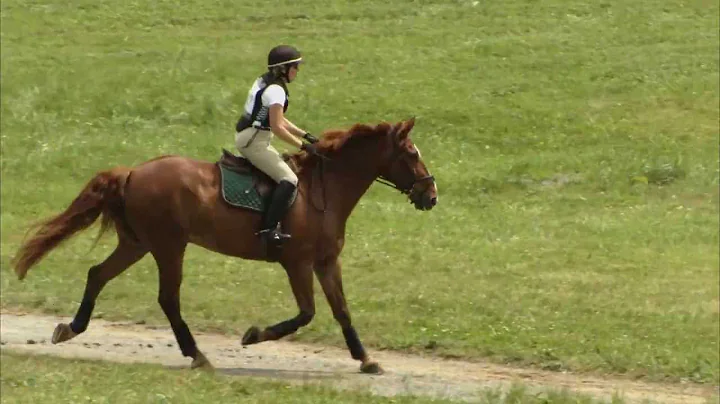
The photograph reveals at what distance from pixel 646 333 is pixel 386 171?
3.46m

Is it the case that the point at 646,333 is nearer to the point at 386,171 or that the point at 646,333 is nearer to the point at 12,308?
the point at 386,171

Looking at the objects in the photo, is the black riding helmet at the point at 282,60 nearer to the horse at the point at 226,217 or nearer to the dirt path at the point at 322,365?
the horse at the point at 226,217

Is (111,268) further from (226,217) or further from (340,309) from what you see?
(340,309)

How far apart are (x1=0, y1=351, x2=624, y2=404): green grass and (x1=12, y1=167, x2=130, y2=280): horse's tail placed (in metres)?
1.16

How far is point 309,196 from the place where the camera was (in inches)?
478

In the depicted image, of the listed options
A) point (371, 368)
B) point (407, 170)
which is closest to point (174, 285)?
point (371, 368)

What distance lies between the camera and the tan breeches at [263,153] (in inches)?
467

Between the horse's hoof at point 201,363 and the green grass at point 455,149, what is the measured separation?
194 cm

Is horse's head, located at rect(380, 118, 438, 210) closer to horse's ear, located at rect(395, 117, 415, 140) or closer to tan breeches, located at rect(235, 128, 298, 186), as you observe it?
horse's ear, located at rect(395, 117, 415, 140)

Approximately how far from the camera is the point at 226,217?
11.9 metres

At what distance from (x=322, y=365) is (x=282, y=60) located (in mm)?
2903

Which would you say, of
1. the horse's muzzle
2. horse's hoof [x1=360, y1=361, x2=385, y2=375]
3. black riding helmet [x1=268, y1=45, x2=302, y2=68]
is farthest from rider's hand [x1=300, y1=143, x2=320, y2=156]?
horse's hoof [x1=360, y1=361, x2=385, y2=375]

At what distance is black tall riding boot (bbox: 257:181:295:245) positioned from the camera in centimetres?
1185

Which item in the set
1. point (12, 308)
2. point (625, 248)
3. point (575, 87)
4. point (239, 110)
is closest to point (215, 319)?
point (12, 308)
